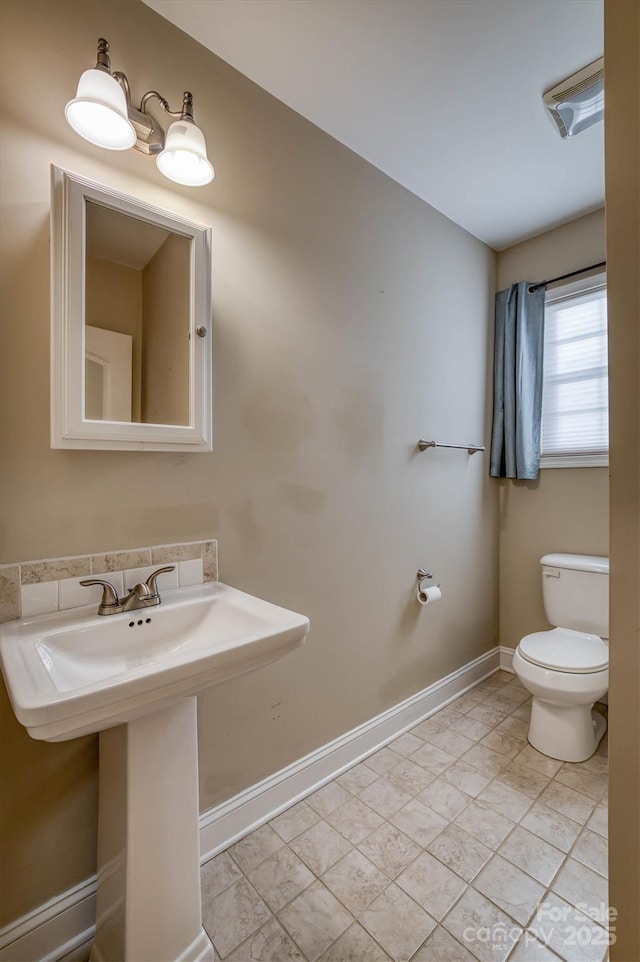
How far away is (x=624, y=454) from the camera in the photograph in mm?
744

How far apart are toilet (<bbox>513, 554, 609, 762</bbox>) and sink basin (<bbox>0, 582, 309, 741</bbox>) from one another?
133 centimetres

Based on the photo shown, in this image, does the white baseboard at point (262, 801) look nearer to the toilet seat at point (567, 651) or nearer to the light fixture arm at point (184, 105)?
the toilet seat at point (567, 651)

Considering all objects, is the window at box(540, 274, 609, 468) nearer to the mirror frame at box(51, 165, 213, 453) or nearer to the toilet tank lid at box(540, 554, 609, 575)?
the toilet tank lid at box(540, 554, 609, 575)

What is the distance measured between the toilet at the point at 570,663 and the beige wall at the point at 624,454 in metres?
0.95

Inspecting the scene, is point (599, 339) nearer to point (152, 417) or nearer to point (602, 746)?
point (602, 746)

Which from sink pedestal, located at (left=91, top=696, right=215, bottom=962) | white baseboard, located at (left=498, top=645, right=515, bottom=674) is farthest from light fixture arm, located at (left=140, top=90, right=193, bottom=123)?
white baseboard, located at (left=498, top=645, right=515, bottom=674)

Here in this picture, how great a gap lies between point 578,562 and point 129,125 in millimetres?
2482

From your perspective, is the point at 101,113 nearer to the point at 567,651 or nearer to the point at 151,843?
the point at 151,843

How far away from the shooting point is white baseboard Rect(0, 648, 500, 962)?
1027 mm

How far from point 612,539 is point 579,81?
5.40 ft

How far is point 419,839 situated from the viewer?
1412 millimetres

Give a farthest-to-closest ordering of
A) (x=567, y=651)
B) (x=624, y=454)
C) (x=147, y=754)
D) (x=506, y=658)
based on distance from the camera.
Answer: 1. (x=506, y=658)
2. (x=567, y=651)
3. (x=147, y=754)
4. (x=624, y=454)

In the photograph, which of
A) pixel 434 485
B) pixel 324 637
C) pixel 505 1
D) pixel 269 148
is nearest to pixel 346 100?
pixel 269 148

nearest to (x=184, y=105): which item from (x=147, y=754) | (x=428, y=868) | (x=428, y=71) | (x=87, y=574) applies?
(x=428, y=71)
